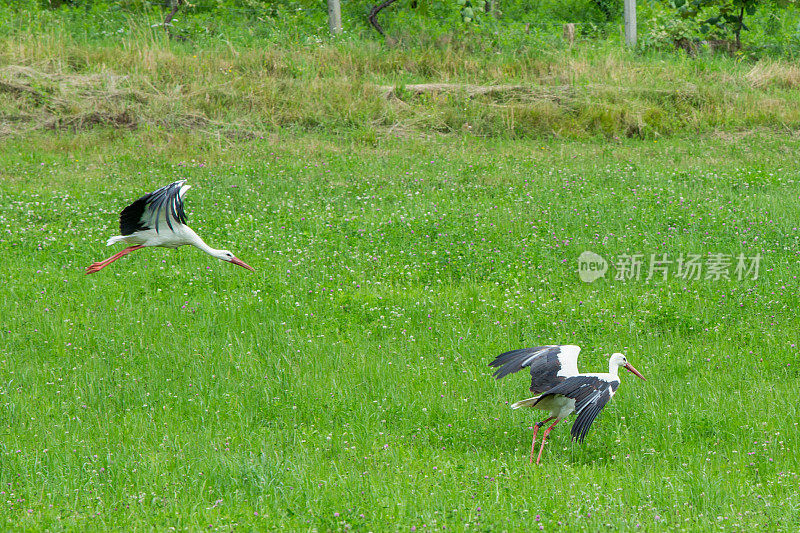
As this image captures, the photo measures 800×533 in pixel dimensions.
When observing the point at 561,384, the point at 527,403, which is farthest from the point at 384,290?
the point at 561,384

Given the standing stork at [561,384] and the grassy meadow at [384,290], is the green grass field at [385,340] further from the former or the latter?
the standing stork at [561,384]

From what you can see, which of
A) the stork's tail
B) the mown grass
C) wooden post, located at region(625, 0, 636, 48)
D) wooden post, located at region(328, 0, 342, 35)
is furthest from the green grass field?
wooden post, located at region(625, 0, 636, 48)

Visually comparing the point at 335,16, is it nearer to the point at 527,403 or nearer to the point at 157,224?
the point at 157,224

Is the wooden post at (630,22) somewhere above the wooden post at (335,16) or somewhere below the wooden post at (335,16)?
below

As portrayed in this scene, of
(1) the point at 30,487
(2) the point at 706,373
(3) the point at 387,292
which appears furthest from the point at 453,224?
(1) the point at 30,487

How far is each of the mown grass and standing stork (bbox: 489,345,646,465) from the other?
971 cm

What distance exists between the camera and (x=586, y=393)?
580 centimetres

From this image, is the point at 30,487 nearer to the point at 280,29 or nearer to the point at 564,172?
the point at 564,172

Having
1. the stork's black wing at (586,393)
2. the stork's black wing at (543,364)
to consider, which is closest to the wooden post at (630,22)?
the stork's black wing at (543,364)

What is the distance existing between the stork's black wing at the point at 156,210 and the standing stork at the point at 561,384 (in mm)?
2918

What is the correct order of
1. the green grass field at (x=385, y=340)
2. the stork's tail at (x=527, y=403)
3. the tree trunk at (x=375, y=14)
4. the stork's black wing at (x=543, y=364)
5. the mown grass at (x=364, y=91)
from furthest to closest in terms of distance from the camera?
1. the tree trunk at (x=375, y=14)
2. the mown grass at (x=364, y=91)
3. the stork's tail at (x=527, y=403)
4. the stork's black wing at (x=543, y=364)
5. the green grass field at (x=385, y=340)

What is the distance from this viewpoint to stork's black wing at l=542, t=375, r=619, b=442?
18.5 feet

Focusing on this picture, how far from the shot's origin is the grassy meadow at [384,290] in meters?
5.23

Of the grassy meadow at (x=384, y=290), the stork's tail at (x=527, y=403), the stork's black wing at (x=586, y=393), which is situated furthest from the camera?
the stork's tail at (x=527, y=403)
